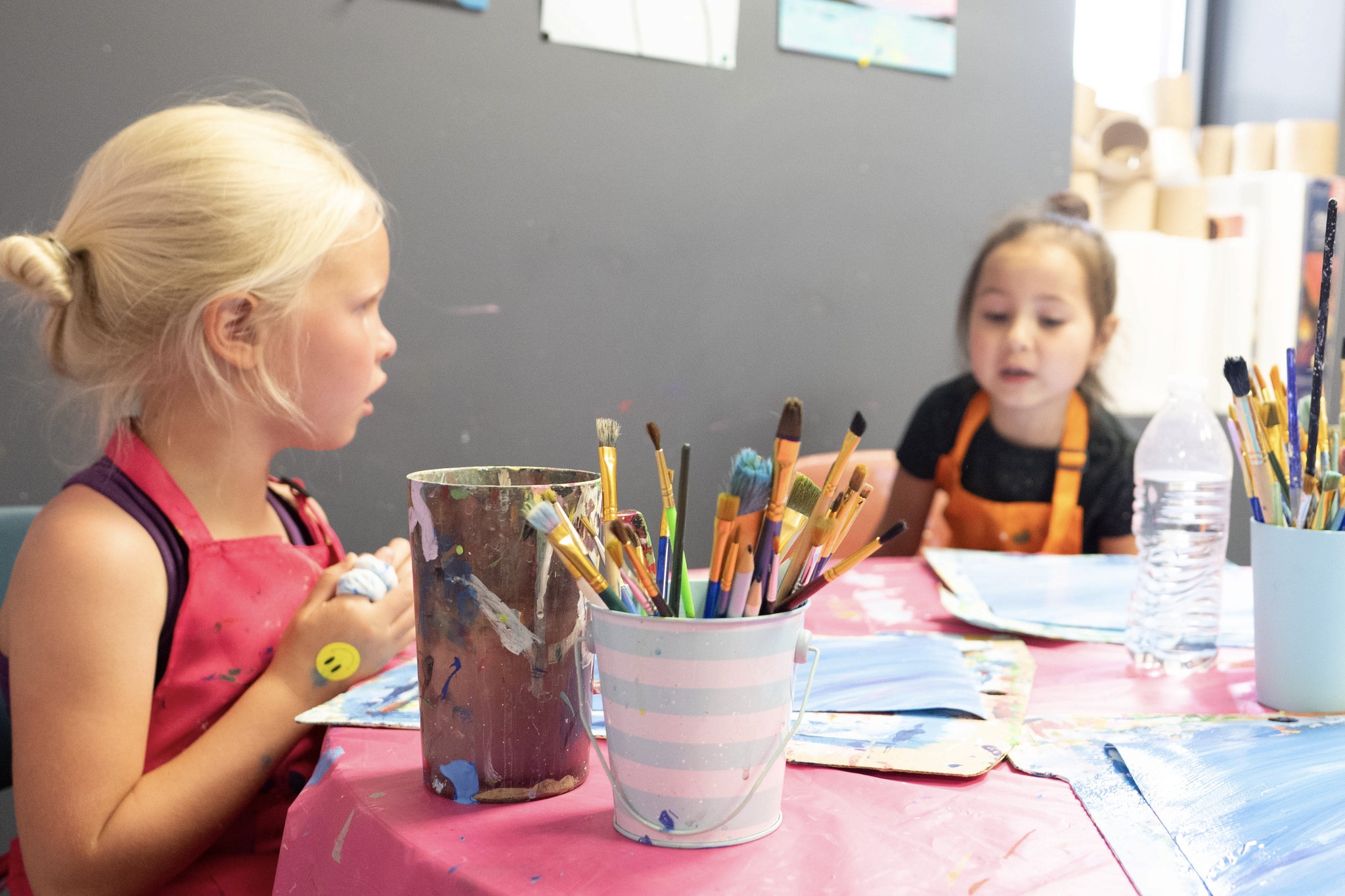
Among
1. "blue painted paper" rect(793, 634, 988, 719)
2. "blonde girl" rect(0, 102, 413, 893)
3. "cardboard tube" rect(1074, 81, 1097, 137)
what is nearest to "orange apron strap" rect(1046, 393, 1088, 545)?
"blue painted paper" rect(793, 634, 988, 719)

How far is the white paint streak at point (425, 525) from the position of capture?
462mm

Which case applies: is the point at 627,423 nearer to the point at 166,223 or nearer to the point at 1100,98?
the point at 166,223

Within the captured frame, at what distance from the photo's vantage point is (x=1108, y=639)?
2.48ft

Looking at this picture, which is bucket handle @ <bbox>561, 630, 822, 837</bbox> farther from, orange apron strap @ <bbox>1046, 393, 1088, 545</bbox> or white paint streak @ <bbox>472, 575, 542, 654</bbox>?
orange apron strap @ <bbox>1046, 393, 1088, 545</bbox>

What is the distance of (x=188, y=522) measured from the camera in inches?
27.1

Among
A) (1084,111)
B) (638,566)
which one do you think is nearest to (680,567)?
(638,566)

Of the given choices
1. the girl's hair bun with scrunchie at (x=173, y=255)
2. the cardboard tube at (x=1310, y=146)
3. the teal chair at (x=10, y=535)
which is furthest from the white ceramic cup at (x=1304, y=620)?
the cardboard tube at (x=1310, y=146)

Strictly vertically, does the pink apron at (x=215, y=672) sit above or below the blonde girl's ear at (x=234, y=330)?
below

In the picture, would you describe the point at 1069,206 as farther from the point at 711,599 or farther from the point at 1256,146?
the point at 711,599

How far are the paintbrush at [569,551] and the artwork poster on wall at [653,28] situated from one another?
1.28m

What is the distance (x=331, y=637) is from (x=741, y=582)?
377mm

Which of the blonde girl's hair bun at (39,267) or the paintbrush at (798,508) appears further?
the blonde girl's hair bun at (39,267)

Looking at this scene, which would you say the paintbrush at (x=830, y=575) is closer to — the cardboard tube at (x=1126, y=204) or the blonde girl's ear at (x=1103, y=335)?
the blonde girl's ear at (x=1103, y=335)

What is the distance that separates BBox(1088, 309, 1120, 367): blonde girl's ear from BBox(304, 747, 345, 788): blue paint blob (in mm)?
1303
